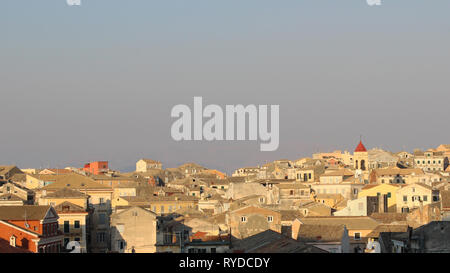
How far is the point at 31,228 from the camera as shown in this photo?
61.5 metres

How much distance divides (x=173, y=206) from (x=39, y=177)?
25.0 meters

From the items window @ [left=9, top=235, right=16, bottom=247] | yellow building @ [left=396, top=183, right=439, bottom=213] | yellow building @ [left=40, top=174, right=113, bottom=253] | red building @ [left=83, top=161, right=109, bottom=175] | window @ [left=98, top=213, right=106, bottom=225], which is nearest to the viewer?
window @ [left=9, top=235, right=16, bottom=247]

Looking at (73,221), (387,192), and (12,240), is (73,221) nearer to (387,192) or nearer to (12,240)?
(12,240)

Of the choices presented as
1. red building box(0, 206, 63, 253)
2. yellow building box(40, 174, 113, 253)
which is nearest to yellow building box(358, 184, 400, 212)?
yellow building box(40, 174, 113, 253)

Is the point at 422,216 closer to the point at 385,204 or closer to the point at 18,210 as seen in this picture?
the point at 385,204

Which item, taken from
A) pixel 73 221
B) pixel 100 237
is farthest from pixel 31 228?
pixel 100 237

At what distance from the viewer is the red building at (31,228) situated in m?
58.9

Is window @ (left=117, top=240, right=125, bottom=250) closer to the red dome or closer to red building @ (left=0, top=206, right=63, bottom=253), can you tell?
red building @ (left=0, top=206, right=63, bottom=253)

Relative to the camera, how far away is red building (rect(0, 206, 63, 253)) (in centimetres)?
5894

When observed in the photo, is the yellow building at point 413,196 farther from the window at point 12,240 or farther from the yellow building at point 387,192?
the window at point 12,240

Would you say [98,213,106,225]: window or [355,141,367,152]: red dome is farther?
[355,141,367,152]: red dome

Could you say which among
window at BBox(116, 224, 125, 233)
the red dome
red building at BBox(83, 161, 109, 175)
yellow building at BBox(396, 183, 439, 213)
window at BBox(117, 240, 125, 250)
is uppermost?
the red dome

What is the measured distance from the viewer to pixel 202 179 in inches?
4993
